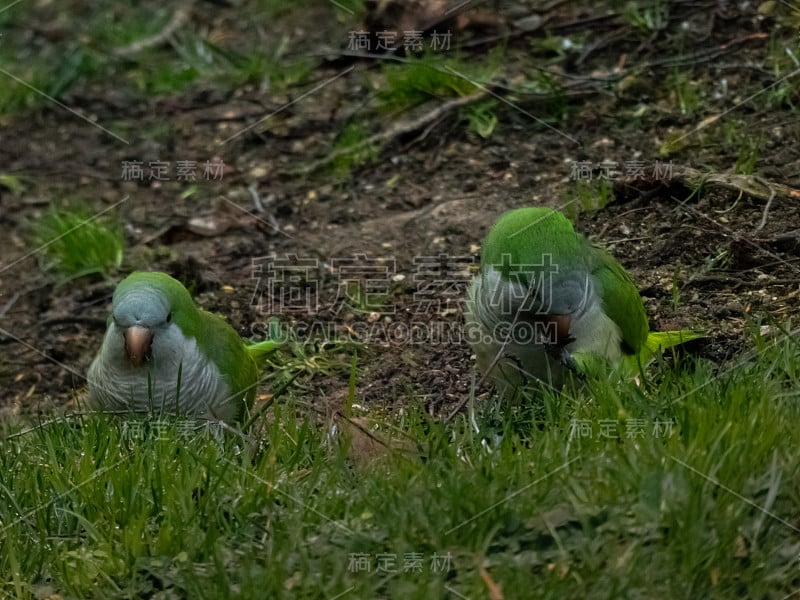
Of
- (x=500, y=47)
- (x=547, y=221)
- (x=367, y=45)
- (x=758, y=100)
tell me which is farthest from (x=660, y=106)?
(x=547, y=221)

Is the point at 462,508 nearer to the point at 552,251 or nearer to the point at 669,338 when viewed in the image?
the point at 552,251

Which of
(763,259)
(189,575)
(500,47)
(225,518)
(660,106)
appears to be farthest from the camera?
(500,47)

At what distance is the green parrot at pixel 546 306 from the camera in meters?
4.07

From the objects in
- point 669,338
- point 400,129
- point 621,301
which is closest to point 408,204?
point 400,129

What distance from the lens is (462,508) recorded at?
3211 mm

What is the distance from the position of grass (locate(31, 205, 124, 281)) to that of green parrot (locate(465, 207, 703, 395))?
288 cm

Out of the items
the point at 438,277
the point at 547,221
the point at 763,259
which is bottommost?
the point at 438,277

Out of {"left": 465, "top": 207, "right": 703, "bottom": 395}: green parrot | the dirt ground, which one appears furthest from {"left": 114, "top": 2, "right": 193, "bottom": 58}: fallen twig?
{"left": 465, "top": 207, "right": 703, "bottom": 395}: green parrot

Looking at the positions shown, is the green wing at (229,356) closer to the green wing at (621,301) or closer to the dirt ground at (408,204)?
the dirt ground at (408,204)

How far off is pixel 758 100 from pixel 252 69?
3704 millimetres

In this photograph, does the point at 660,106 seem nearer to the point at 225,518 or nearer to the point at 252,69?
the point at 252,69

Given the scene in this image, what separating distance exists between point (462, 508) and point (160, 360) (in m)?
1.81

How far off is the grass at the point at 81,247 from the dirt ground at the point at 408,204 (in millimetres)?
93

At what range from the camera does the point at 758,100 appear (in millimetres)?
6215
